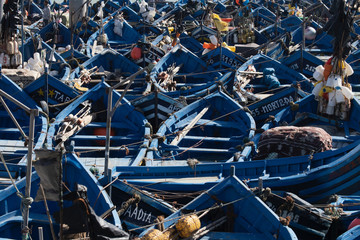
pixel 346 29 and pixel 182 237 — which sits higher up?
pixel 346 29

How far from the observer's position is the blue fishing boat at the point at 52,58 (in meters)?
31.3

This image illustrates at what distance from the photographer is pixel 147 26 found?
44.8 metres

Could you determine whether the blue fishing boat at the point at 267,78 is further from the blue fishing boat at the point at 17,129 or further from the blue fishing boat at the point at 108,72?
the blue fishing boat at the point at 17,129

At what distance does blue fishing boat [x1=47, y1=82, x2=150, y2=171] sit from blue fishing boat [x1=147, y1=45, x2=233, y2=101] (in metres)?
3.00

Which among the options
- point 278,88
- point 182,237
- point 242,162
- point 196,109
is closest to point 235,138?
point 196,109

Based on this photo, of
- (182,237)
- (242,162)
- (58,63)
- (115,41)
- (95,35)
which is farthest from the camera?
(115,41)

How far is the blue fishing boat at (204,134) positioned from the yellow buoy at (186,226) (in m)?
5.18

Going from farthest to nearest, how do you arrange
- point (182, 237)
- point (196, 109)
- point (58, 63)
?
point (58, 63)
point (196, 109)
point (182, 237)

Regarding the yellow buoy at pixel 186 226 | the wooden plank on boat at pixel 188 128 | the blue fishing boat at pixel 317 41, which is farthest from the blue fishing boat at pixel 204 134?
the blue fishing boat at pixel 317 41

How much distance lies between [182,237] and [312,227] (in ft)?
11.6

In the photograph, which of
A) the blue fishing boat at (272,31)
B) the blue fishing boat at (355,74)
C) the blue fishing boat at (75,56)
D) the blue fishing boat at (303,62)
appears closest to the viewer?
the blue fishing boat at (355,74)

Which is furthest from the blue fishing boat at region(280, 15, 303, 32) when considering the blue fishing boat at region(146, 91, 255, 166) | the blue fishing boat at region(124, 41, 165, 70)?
the blue fishing boat at region(146, 91, 255, 166)

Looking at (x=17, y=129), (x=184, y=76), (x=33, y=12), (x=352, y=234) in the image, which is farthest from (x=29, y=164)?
(x=33, y=12)

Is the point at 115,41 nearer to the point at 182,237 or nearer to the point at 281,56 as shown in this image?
the point at 281,56
